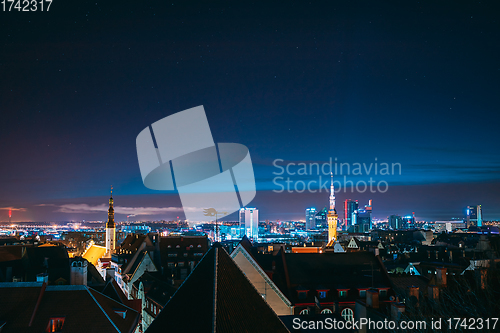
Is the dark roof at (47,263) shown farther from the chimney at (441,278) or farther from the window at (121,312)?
the chimney at (441,278)

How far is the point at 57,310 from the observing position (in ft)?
88.9

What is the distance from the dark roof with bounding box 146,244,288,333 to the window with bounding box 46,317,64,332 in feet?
44.7

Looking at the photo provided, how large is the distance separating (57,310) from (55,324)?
1.05 meters

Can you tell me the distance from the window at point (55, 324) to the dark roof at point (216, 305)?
1363cm

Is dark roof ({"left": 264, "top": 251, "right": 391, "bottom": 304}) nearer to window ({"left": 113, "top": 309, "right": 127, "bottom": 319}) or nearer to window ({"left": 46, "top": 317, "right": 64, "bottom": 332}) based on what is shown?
window ({"left": 113, "top": 309, "right": 127, "bottom": 319})

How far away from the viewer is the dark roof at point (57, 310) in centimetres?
2602

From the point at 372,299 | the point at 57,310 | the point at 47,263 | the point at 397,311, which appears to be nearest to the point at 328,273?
the point at 372,299

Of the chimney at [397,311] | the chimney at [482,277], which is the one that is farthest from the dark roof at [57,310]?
the chimney at [482,277]

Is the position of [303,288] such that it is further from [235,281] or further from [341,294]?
[235,281]

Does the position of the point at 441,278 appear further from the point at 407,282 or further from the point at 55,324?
the point at 55,324

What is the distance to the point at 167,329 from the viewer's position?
1599cm

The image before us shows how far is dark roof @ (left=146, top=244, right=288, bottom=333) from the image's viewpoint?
50.8ft

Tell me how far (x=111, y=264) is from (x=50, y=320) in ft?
172

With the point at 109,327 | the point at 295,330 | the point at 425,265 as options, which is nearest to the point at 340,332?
the point at 295,330
